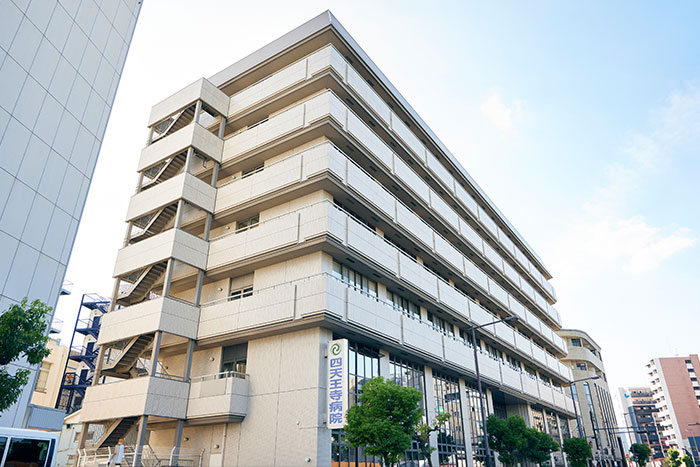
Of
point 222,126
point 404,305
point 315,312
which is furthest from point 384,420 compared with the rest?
point 222,126

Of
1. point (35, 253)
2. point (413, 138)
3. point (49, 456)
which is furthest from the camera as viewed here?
point (413, 138)

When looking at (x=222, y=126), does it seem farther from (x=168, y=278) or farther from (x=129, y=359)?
(x=129, y=359)

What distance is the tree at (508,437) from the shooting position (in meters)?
37.8

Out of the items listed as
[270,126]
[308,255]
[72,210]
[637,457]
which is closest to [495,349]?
[308,255]

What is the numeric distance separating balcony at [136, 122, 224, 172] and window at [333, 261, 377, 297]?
42.1ft

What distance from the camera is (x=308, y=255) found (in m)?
28.8

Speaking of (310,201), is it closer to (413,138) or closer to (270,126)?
(270,126)

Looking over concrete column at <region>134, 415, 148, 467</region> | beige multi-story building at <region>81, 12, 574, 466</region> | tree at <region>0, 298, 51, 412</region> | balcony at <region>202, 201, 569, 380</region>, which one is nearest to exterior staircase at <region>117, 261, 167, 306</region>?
beige multi-story building at <region>81, 12, 574, 466</region>

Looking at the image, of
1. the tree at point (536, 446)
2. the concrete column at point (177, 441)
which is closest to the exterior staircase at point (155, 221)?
the concrete column at point (177, 441)

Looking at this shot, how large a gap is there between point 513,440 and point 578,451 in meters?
18.6

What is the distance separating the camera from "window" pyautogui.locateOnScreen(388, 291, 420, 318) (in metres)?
34.5

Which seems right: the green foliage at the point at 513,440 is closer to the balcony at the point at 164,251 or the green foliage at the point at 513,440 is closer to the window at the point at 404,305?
the window at the point at 404,305

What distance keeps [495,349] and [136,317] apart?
3449cm

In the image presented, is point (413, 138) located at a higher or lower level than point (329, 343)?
higher
